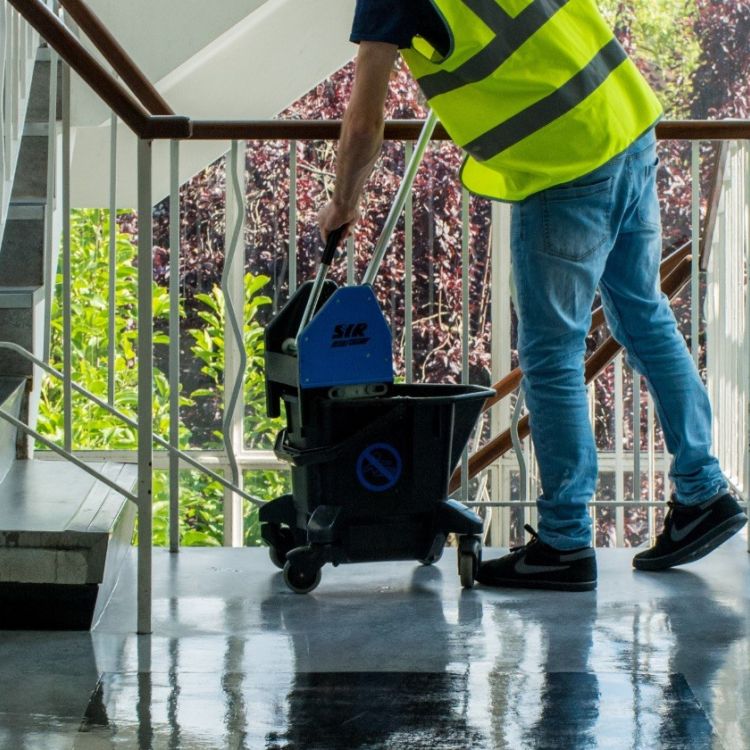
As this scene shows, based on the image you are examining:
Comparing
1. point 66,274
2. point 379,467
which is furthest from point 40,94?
point 379,467

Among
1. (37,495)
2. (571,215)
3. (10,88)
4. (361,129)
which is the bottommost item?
(37,495)

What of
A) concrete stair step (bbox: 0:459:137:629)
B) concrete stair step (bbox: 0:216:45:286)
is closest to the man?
concrete stair step (bbox: 0:459:137:629)

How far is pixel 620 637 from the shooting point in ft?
7.64

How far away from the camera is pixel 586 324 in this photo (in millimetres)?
2580

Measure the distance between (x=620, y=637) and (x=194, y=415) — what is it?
14.4 feet

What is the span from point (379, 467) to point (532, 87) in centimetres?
82

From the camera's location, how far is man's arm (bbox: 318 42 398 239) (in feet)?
7.46

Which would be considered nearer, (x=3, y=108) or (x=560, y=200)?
(x=560, y=200)

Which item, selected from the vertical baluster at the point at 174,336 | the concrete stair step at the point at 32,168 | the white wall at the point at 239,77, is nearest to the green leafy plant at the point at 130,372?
the white wall at the point at 239,77

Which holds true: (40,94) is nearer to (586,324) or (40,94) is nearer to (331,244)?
(331,244)

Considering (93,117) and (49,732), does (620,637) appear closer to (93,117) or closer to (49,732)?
(49,732)

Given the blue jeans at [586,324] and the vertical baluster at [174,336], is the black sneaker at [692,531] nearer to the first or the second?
the blue jeans at [586,324]

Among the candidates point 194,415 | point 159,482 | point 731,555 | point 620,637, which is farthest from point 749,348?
point 194,415

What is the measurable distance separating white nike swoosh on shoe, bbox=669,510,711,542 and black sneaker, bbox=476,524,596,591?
0.78 feet
